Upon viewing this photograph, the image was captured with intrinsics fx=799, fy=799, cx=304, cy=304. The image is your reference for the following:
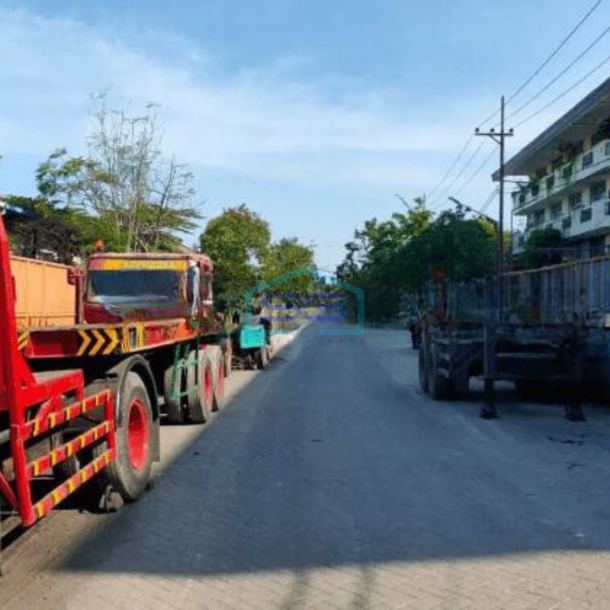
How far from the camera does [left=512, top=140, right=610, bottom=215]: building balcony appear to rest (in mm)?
34875

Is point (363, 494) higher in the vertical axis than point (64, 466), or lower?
lower

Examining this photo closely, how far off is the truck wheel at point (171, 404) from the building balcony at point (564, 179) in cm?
2748

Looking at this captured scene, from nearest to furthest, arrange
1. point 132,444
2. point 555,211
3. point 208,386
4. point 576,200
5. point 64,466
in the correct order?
point 64,466
point 132,444
point 208,386
point 576,200
point 555,211

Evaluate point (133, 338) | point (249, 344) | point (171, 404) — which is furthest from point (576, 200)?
point (133, 338)

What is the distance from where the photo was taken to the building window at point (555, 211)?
44.3 meters

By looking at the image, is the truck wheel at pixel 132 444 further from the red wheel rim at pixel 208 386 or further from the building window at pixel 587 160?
the building window at pixel 587 160

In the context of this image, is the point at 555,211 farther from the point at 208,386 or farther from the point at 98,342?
the point at 98,342

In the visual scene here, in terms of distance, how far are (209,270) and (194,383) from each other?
352cm

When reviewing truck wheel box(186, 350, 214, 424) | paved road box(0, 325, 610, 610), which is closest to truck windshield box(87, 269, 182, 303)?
truck wheel box(186, 350, 214, 424)

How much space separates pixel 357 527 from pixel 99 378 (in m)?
2.35

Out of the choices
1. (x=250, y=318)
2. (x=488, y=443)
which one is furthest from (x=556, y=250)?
(x=488, y=443)

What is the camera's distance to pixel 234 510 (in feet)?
21.6

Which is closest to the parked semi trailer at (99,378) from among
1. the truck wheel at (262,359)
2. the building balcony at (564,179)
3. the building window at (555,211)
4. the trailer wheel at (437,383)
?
the trailer wheel at (437,383)

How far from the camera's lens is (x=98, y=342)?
6012mm
